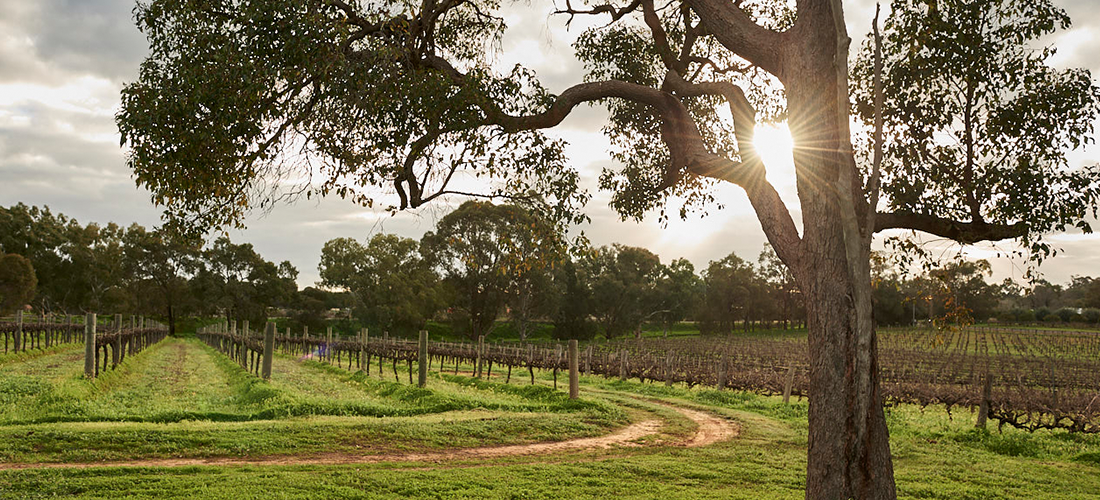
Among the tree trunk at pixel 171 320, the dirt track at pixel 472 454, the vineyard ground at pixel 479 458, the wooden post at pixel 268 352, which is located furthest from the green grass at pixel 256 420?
the tree trunk at pixel 171 320

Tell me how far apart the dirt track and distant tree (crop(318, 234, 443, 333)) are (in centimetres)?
4884

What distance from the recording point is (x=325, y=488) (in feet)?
25.6

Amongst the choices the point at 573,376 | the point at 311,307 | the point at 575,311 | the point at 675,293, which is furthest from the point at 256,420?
the point at 675,293

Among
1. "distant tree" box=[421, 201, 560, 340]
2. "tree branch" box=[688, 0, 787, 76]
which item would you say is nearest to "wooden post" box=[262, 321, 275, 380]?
"tree branch" box=[688, 0, 787, 76]

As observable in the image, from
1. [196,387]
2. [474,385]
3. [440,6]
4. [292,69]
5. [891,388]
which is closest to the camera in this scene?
[292,69]

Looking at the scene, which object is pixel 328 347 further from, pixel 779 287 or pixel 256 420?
pixel 779 287

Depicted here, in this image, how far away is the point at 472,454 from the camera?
11109 millimetres

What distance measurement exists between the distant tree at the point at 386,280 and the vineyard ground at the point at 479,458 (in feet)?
145

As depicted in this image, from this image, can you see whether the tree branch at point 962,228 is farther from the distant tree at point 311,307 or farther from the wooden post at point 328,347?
the distant tree at point 311,307

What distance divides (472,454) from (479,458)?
37 centimetres

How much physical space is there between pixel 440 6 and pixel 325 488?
629cm

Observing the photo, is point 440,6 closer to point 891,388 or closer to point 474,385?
point 474,385

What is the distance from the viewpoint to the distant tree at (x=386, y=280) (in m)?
63.0

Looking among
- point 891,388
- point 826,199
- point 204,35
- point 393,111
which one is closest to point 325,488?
point 393,111
